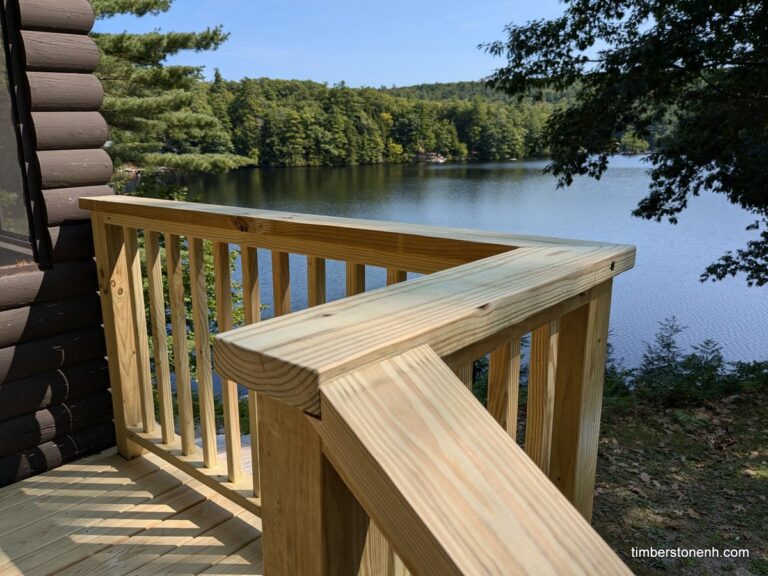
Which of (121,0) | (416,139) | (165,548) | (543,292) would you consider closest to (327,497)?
(543,292)

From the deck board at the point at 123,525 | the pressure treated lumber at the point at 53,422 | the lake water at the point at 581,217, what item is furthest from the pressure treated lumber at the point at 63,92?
the lake water at the point at 581,217

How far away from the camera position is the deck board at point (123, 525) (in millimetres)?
1846

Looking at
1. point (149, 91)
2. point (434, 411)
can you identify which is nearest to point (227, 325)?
point (434, 411)

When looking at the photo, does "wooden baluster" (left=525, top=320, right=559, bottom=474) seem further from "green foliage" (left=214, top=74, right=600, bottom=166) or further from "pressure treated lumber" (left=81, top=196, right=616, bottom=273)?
"green foliage" (left=214, top=74, right=600, bottom=166)

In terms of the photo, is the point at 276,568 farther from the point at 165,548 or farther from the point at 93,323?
the point at 93,323

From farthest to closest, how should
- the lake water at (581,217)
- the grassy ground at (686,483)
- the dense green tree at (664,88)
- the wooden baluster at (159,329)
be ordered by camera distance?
1. the lake water at (581,217)
2. the dense green tree at (664,88)
3. the grassy ground at (686,483)
4. the wooden baluster at (159,329)

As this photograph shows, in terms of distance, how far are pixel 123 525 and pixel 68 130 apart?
4.95 ft

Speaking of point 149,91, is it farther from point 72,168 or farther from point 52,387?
point 52,387

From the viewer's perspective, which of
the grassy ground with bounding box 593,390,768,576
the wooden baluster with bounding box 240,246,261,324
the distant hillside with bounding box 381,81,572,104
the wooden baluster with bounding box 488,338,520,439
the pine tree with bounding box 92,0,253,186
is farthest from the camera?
the distant hillside with bounding box 381,81,572,104

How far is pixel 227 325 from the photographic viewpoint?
183 centimetres

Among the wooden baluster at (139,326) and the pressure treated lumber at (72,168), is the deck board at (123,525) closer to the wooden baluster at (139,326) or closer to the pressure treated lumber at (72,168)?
the wooden baluster at (139,326)

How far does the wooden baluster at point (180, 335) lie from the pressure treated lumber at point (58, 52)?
92 cm

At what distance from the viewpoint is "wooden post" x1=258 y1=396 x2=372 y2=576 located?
0.61 meters

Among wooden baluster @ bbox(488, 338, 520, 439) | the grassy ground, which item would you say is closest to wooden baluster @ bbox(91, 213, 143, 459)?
wooden baluster @ bbox(488, 338, 520, 439)
